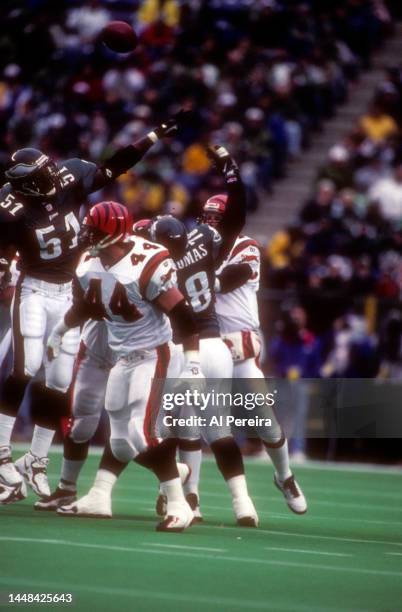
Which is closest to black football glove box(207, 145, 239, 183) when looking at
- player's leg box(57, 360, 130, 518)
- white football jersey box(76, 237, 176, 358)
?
white football jersey box(76, 237, 176, 358)

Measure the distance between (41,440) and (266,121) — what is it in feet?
33.1

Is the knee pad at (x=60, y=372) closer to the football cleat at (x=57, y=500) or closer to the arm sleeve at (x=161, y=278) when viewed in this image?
the football cleat at (x=57, y=500)

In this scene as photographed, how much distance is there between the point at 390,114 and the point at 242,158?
1888 mm

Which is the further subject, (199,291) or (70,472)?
(70,472)

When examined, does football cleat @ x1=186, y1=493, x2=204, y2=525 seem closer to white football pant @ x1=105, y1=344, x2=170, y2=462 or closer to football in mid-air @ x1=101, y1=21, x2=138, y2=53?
white football pant @ x1=105, y1=344, x2=170, y2=462

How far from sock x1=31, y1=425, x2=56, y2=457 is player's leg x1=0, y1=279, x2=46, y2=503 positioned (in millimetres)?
165

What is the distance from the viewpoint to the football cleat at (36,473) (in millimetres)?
9203

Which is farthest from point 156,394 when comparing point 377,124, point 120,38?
A: point 377,124

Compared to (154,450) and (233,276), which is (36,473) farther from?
(233,276)

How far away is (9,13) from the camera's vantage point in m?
21.4

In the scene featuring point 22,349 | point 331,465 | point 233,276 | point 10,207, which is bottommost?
point 331,465

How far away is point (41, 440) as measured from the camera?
30.7 ft

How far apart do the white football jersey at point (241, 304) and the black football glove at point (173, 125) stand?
0.85 meters

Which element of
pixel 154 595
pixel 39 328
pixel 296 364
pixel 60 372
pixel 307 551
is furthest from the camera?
pixel 296 364
